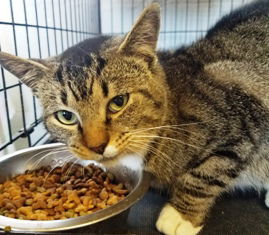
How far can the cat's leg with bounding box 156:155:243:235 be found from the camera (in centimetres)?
90

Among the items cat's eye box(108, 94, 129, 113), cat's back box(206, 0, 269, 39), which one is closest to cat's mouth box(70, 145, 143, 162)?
cat's eye box(108, 94, 129, 113)

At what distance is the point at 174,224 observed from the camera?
2.93 feet

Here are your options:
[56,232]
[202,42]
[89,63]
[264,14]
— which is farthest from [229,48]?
[56,232]

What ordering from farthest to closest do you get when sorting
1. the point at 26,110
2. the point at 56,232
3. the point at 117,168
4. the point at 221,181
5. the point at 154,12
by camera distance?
the point at 26,110
the point at 117,168
the point at 221,181
the point at 154,12
the point at 56,232

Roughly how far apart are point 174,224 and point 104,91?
44 centimetres

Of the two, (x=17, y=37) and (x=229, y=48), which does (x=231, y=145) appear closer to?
(x=229, y=48)

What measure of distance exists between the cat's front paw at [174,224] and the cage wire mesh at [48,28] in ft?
1.80

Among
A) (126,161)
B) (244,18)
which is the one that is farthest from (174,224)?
(244,18)

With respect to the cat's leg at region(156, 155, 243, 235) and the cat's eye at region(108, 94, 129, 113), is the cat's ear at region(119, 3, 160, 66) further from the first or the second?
the cat's leg at region(156, 155, 243, 235)

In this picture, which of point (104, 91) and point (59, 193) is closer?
point (104, 91)

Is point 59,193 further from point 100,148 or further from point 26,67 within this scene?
point 26,67

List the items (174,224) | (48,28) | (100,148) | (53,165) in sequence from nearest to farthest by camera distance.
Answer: (100,148)
(174,224)
(53,165)
(48,28)

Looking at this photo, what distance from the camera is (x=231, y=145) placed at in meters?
0.89

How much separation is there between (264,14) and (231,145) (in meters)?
0.58
